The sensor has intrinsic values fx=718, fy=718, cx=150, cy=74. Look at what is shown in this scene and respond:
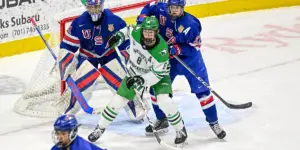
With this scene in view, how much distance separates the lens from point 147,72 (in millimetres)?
4324

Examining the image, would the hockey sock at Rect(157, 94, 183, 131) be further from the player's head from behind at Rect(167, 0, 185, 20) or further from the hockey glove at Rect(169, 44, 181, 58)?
the player's head from behind at Rect(167, 0, 185, 20)

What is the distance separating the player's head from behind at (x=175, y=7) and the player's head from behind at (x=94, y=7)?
1.54ft

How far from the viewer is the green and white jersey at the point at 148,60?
4188 millimetres

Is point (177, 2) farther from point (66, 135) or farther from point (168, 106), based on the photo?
point (66, 135)

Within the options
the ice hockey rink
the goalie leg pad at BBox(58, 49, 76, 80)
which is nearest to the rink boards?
the ice hockey rink

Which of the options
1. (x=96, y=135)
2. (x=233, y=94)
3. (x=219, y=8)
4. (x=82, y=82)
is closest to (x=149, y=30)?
(x=96, y=135)

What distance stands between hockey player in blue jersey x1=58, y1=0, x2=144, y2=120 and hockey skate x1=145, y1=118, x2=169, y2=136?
6.1 inches

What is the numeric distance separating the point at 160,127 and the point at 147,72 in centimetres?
54

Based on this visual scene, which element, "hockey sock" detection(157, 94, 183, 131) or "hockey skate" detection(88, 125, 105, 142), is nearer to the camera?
"hockey sock" detection(157, 94, 183, 131)

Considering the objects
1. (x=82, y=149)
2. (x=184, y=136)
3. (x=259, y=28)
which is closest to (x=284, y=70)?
(x=259, y=28)

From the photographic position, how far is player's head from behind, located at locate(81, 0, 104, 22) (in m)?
4.50

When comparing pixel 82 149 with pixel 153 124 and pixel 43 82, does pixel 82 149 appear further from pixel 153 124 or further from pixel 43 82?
pixel 43 82

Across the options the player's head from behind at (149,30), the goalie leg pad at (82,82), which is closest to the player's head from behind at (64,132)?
the player's head from behind at (149,30)

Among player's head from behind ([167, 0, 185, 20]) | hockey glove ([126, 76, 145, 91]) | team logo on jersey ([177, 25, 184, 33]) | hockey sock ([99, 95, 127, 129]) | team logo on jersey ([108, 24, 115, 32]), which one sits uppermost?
player's head from behind ([167, 0, 185, 20])
